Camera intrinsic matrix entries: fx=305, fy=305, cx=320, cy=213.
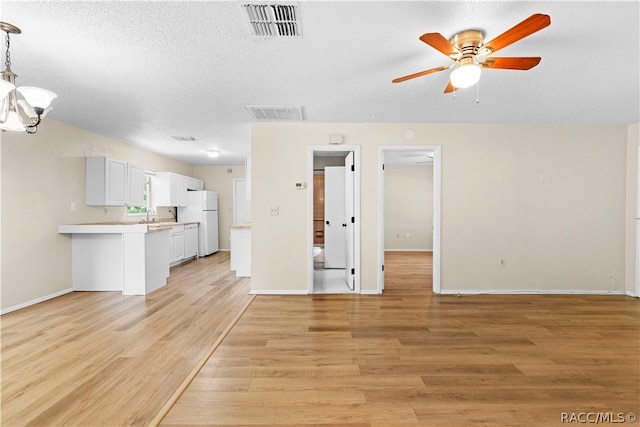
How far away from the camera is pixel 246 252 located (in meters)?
5.45

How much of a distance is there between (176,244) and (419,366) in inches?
220

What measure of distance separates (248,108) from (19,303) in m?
3.62

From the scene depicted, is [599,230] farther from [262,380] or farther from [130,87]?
[130,87]


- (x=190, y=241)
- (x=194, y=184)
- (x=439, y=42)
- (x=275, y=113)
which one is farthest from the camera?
(x=194, y=184)

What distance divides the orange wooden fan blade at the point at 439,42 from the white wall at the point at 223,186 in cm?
702

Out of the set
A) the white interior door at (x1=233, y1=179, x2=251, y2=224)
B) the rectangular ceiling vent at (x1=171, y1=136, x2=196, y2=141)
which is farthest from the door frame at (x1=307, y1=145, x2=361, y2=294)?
Answer: the white interior door at (x1=233, y1=179, x2=251, y2=224)

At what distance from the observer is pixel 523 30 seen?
1719 mm

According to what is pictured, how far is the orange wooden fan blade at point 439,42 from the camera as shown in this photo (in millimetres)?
1787

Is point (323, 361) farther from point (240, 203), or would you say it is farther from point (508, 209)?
point (240, 203)

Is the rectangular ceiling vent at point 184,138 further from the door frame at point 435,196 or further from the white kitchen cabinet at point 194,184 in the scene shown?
the door frame at point 435,196

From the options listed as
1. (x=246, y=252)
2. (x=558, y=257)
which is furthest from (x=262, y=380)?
(x=558, y=257)

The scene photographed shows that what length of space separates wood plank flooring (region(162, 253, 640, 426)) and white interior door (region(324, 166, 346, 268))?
7.50 ft

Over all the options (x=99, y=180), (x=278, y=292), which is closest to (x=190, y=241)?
(x=99, y=180)

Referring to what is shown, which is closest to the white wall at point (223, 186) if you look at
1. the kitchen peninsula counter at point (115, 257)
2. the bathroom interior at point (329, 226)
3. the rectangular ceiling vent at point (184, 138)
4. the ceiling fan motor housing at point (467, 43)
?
the bathroom interior at point (329, 226)
